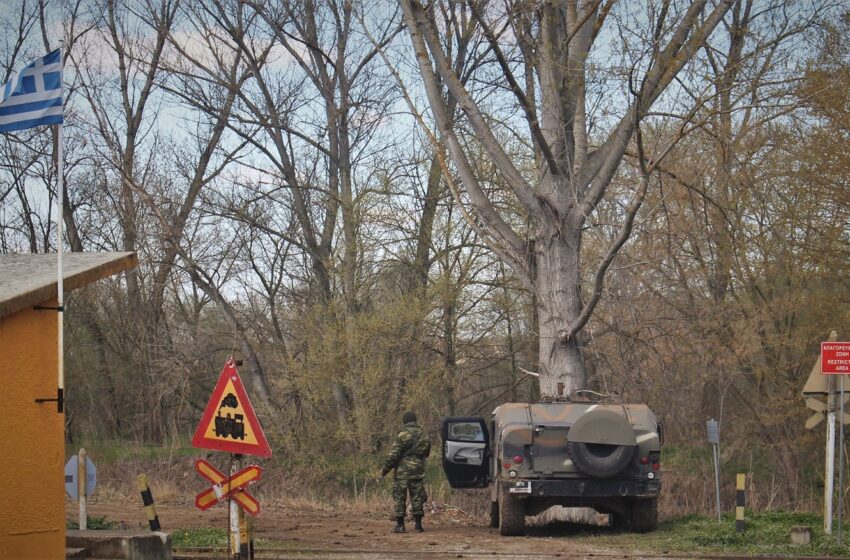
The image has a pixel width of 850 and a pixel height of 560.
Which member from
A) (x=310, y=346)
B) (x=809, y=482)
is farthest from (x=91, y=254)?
(x=809, y=482)

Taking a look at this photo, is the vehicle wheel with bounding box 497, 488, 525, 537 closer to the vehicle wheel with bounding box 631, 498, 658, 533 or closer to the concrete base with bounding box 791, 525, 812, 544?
the vehicle wheel with bounding box 631, 498, 658, 533

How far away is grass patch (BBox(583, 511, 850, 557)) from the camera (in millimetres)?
13738

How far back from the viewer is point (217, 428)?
10445 mm

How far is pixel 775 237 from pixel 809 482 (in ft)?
19.9

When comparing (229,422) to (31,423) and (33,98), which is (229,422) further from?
(33,98)

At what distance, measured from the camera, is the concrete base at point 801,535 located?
14284 mm

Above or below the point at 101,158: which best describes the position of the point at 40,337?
below

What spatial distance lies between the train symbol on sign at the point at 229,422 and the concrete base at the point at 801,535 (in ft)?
26.5

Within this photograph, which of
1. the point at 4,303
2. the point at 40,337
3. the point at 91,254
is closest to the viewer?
the point at 4,303

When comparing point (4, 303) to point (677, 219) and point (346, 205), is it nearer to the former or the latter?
point (346, 205)

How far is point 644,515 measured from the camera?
51.0 feet

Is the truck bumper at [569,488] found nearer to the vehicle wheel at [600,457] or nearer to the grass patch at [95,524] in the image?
the vehicle wheel at [600,457]

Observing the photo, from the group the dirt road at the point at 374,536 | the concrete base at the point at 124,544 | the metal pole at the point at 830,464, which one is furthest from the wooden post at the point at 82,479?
the metal pole at the point at 830,464

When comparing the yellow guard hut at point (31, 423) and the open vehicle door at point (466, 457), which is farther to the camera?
the open vehicle door at point (466, 457)
